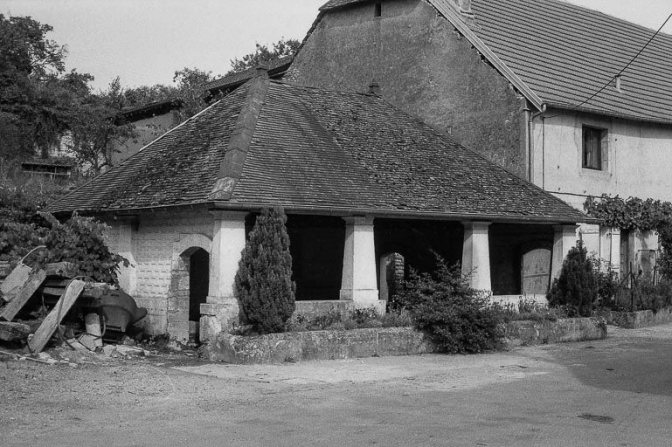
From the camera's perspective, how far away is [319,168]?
672 inches

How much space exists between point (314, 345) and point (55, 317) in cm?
426

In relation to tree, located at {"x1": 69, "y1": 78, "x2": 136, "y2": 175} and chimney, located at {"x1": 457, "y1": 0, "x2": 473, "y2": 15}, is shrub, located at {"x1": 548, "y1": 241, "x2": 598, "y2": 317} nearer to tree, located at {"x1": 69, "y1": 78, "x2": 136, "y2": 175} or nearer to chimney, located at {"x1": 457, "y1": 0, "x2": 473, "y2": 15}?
chimney, located at {"x1": 457, "y1": 0, "x2": 473, "y2": 15}

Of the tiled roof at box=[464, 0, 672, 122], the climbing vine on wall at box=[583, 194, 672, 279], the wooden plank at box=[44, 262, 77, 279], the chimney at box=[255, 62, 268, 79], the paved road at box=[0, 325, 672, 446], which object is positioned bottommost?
the paved road at box=[0, 325, 672, 446]

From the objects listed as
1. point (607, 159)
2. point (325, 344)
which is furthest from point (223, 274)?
point (607, 159)

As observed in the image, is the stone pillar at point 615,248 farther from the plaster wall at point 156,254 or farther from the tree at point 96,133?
the tree at point 96,133

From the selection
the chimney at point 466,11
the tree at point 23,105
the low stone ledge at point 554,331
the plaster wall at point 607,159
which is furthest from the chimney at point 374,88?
the tree at point 23,105

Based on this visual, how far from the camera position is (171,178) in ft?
55.0

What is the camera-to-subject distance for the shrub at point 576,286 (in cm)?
1889

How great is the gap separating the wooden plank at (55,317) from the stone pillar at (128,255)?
136 inches

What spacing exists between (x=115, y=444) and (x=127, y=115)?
28219 millimetres

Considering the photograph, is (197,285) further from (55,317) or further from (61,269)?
(55,317)

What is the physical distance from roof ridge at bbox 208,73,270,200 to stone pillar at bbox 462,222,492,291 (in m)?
4.95

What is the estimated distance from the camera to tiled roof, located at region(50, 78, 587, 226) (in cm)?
1584

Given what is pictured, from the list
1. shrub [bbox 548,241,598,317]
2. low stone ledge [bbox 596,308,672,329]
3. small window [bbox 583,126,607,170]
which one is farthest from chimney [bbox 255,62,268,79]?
low stone ledge [bbox 596,308,672,329]
